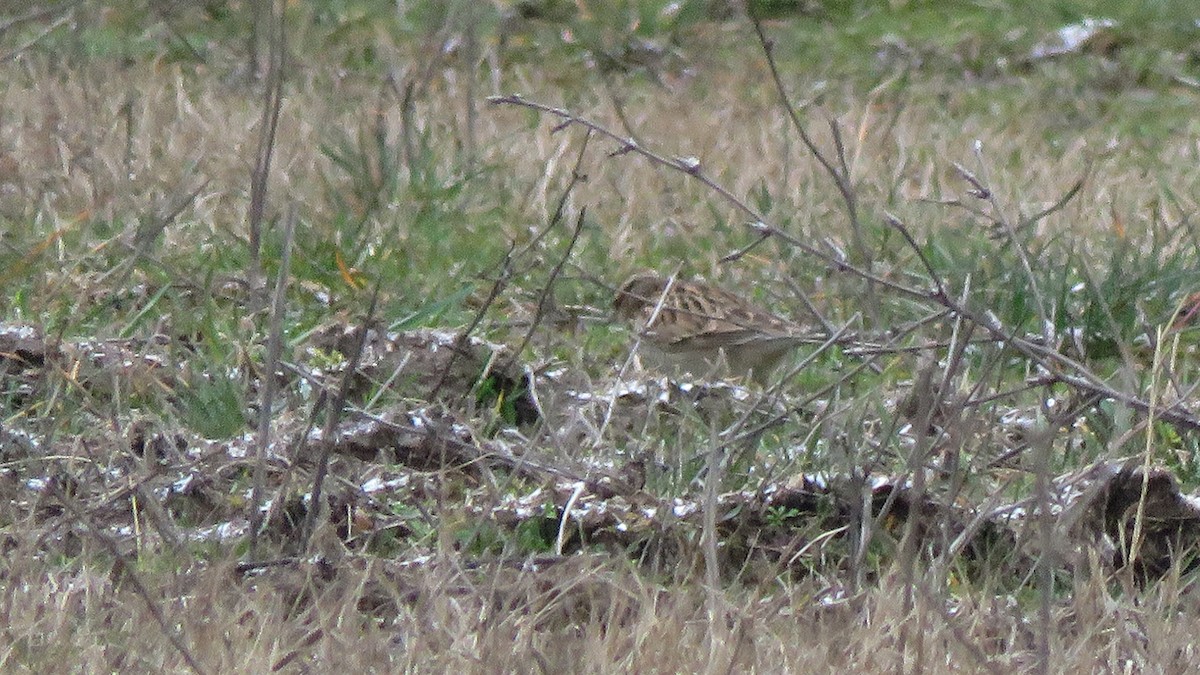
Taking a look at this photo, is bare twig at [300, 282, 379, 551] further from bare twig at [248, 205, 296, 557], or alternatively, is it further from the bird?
the bird

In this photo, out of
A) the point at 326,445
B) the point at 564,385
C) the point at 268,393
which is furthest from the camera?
the point at 564,385

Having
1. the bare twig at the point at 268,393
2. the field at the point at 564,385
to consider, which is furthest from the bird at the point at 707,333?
the bare twig at the point at 268,393

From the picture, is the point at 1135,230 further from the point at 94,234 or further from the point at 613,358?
the point at 94,234

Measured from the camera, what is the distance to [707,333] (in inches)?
200

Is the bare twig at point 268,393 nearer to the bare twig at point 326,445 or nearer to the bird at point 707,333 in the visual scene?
the bare twig at point 326,445

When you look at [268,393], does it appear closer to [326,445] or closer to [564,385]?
[326,445]

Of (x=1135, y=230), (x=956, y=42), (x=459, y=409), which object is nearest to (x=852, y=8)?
(x=956, y=42)

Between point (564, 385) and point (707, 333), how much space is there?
0.43 metres

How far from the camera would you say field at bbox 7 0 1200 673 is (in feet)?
11.0

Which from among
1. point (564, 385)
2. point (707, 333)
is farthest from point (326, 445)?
point (707, 333)

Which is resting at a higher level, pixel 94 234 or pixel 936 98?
pixel 94 234

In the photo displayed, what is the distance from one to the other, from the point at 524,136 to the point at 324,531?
13.2ft

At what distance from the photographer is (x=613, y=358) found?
5.42 meters

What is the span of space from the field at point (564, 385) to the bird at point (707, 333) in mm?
74
